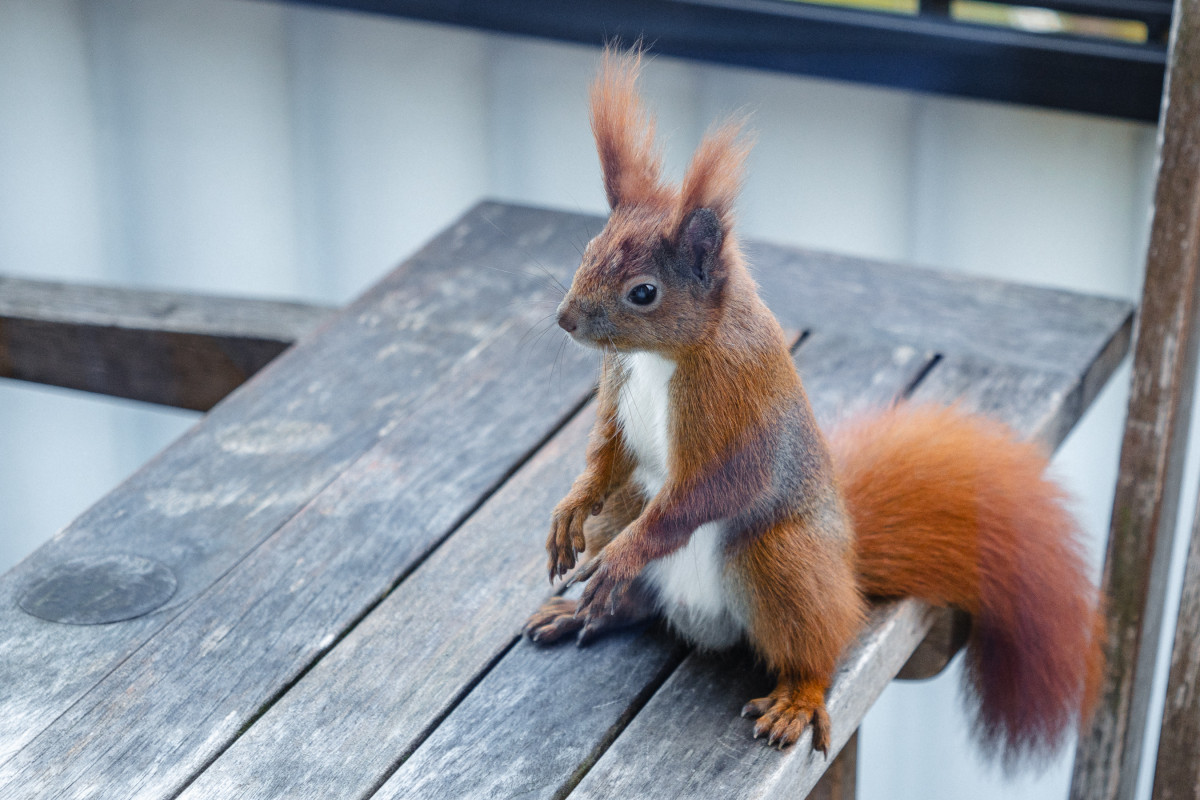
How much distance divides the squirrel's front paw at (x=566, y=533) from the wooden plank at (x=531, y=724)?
13 centimetres

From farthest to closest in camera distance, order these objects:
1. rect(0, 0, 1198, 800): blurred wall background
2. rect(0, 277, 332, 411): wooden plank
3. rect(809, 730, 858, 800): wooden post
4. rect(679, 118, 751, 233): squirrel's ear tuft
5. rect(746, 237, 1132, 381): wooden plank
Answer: rect(0, 0, 1198, 800): blurred wall background < rect(0, 277, 332, 411): wooden plank < rect(746, 237, 1132, 381): wooden plank < rect(809, 730, 858, 800): wooden post < rect(679, 118, 751, 233): squirrel's ear tuft

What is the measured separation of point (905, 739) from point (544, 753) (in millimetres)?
1503

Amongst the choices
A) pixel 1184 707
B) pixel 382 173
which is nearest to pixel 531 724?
pixel 1184 707

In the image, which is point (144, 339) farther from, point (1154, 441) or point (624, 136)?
point (1154, 441)

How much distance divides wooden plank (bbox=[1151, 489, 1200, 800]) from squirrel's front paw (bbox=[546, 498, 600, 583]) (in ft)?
2.41

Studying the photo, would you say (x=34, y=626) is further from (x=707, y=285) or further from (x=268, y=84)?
(x=268, y=84)

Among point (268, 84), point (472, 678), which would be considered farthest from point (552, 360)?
point (268, 84)

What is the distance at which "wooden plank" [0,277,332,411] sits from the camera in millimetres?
2070

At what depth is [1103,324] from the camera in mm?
1903

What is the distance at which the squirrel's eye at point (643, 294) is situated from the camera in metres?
1.10

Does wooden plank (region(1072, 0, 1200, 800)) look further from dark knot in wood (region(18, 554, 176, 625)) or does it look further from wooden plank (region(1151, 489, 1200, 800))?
dark knot in wood (region(18, 554, 176, 625))

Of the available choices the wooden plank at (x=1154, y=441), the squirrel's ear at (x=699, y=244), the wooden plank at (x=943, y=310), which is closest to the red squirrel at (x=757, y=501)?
the squirrel's ear at (x=699, y=244)

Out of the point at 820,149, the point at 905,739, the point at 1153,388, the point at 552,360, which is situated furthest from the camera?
the point at 905,739

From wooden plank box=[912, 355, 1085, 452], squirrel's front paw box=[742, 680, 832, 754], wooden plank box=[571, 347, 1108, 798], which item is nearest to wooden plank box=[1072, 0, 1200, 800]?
wooden plank box=[912, 355, 1085, 452]
